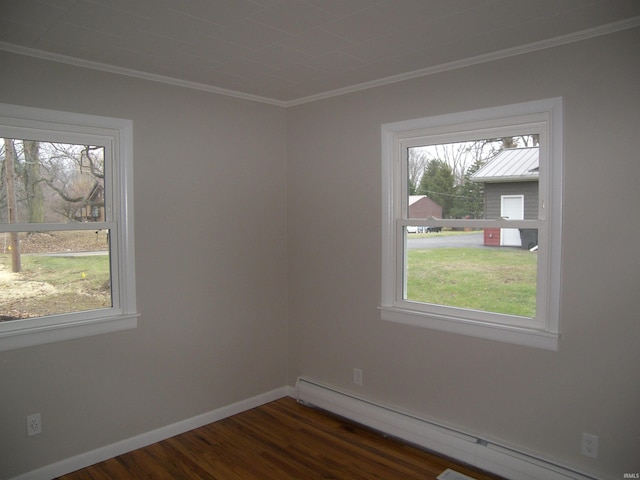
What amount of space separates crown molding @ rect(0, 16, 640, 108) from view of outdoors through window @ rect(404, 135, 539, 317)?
1.63ft

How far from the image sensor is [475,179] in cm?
302

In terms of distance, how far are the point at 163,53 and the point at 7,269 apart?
5.24 feet

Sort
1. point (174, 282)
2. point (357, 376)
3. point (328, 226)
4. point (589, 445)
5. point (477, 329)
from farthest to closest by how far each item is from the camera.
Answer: point (328, 226), point (357, 376), point (174, 282), point (477, 329), point (589, 445)

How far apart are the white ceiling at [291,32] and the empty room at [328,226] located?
2 cm

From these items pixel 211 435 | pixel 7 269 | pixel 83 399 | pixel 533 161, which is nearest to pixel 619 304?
pixel 533 161

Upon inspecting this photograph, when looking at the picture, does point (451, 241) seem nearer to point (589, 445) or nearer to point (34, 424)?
point (589, 445)

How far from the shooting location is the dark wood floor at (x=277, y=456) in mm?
2865

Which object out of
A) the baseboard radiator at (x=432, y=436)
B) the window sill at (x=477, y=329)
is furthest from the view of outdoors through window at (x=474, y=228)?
the baseboard radiator at (x=432, y=436)

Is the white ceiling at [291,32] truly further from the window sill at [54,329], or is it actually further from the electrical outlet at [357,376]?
the electrical outlet at [357,376]

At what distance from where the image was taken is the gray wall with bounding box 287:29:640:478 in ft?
7.86

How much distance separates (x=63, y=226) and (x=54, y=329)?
0.65 metres

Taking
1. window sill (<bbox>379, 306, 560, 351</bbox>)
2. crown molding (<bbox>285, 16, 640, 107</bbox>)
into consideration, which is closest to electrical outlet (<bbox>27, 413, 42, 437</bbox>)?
window sill (<bbox>379, 306, 560, 351</bbox>)

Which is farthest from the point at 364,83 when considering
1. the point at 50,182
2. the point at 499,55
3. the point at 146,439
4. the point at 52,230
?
the point at 146,439

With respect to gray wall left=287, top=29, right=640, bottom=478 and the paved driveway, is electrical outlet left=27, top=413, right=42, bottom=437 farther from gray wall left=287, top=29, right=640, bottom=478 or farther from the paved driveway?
the paved driveway
